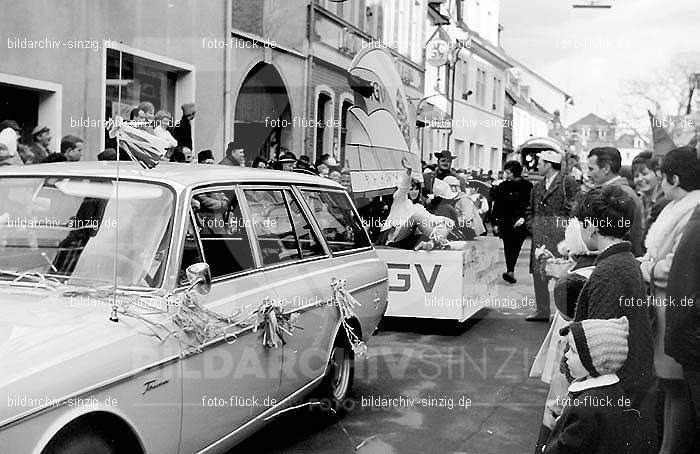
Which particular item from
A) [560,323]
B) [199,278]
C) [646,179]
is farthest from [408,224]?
[199,278]

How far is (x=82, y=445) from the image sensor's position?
3234 mm

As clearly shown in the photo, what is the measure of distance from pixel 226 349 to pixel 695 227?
246 cm

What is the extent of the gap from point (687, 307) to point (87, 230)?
3.05 meters

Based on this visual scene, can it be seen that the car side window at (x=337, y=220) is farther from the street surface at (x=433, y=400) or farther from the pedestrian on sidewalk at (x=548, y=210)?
the pedestrian on sidewalk at (x=548, y=210)

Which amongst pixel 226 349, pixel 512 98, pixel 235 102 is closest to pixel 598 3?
pixel 235 102

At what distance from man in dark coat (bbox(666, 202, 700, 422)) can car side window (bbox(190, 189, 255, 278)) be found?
2303 millimetres

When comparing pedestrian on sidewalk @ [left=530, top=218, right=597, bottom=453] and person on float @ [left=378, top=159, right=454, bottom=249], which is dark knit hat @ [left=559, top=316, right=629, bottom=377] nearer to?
pedestrian on sidewalk @ [left=530, top=218, right=597, bottom=453]

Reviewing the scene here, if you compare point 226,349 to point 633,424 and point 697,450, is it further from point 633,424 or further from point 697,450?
point 697,450

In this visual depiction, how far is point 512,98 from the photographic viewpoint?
56219 millimetres

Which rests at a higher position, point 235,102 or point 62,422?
point 235,102

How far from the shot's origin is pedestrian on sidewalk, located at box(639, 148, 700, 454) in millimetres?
4672

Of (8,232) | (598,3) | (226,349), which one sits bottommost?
(226,349)

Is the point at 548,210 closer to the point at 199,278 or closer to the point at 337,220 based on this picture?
the point at 337,220

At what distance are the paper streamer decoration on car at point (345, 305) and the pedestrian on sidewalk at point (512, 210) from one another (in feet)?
21.5
